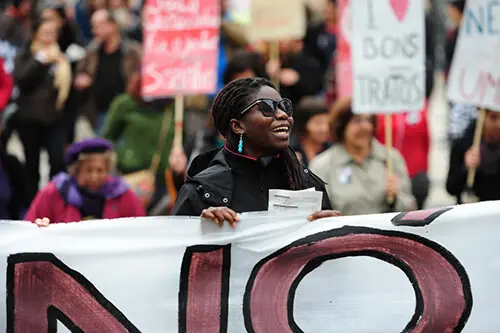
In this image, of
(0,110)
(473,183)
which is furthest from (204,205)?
(0,110)

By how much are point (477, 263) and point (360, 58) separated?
422cm

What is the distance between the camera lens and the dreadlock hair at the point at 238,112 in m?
5.32

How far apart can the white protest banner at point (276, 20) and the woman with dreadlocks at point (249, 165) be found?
5216 millimetres

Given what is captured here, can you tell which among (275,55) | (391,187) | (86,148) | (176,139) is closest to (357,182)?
(391,187)

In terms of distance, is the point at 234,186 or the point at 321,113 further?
the point at 321,113

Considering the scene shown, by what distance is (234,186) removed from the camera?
17.4 feet

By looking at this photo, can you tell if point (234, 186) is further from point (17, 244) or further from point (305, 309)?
point (17, 244)

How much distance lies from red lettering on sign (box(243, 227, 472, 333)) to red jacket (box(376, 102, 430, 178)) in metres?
4.61

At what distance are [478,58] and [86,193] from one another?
8.90 ft

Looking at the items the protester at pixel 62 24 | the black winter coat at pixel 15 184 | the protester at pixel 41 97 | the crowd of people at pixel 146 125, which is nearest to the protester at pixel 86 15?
the crowd of people at pixel 146 125

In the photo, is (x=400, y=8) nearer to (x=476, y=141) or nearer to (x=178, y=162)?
(x=476, y=141)

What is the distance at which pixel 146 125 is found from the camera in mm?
10352

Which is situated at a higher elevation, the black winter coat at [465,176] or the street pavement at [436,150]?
the black winter coat at [465,176]

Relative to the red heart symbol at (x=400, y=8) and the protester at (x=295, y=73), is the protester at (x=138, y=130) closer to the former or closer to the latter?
the protester at (x=295, y=73)
